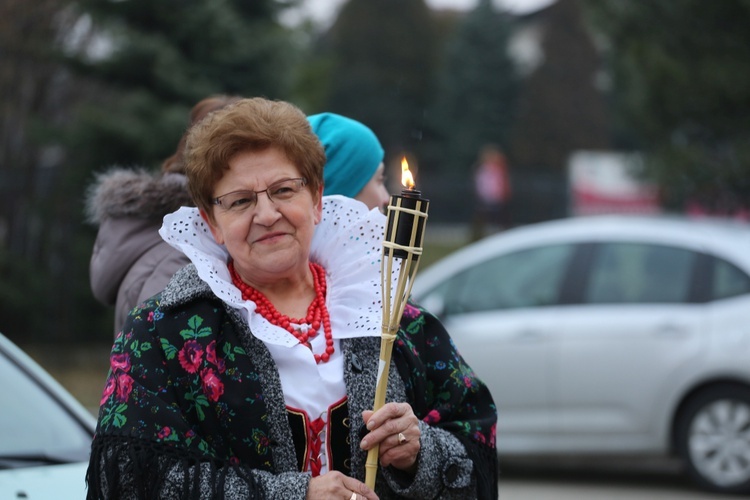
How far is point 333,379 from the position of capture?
8.38 ft

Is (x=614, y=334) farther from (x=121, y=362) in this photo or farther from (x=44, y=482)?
(x=121, y=362)

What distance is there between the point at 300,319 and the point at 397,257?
349mm

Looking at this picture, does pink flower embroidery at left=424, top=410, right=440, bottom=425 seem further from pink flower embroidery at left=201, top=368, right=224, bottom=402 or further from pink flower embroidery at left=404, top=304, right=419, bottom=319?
pink flower embroidery at left=201, top=368, right=224, bottom=402

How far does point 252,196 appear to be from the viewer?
2.53 meters

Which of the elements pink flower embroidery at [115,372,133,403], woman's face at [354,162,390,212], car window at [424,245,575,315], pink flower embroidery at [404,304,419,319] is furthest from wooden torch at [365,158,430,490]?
car window at [424,245,575,315]

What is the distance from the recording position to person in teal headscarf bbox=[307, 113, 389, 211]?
3.41 meters

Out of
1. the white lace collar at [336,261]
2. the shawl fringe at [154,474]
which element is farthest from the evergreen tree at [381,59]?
the shawl fringe at [154,474]

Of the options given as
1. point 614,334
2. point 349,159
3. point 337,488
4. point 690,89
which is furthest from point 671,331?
point 690,89

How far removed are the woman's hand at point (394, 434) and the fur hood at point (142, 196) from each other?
106 cm

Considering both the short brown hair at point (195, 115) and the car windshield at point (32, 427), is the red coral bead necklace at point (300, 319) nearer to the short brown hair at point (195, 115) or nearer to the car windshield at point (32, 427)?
the short brown hair at point (195, 115)

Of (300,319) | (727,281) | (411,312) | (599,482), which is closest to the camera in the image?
(300,319)

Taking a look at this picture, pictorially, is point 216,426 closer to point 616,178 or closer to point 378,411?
point 378,411

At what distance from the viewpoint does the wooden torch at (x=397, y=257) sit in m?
2.36

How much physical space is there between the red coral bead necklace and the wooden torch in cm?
23
